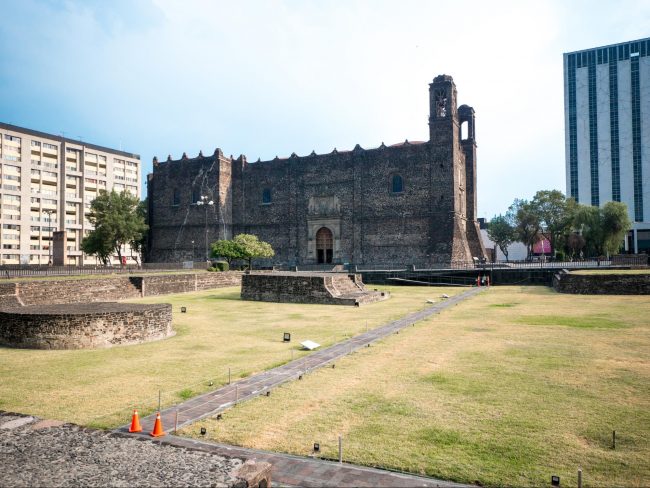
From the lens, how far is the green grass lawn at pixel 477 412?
4.89 m

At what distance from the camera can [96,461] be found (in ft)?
15.7

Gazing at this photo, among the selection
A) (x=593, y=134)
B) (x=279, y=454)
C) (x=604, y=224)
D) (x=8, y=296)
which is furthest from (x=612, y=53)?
(x=279, y=454)

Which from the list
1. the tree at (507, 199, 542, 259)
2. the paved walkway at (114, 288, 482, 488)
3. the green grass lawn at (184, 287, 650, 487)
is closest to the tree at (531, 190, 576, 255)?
the tree at (507, 199, 542, 259)

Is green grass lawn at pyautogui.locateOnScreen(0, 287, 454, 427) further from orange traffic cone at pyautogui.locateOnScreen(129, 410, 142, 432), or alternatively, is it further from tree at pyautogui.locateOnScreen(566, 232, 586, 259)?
tree at pyautogui.locateOnScreen(566, 232, 586, 259)

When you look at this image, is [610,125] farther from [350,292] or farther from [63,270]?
[63,270]

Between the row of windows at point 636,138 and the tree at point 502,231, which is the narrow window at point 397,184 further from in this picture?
the row of windows at point 636,138

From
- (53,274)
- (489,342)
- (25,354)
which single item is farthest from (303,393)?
(53,274)

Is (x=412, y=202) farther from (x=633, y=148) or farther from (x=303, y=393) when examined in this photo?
(x=633, y=148)

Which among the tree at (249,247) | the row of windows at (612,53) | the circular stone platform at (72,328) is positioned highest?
the row of windows at (612,53)

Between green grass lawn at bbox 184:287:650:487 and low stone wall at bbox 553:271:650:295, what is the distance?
46.0 feet

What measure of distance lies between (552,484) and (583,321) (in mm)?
11474

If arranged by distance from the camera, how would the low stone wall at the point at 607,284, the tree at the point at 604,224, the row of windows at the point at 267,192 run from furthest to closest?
1. the tree at the point at 604,224
2. the row of windows at the point at 267,192
3. the low stone wall at the point at 607,284

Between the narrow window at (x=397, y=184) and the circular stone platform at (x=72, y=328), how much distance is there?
34388mm

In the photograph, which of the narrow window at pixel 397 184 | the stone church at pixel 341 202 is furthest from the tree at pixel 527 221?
the narrow window at pixel 397 184
